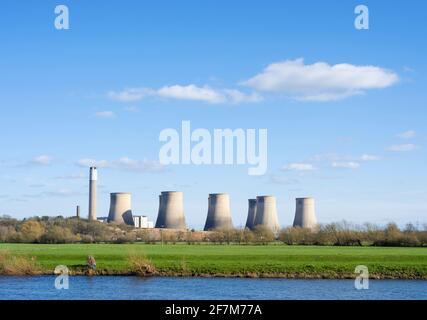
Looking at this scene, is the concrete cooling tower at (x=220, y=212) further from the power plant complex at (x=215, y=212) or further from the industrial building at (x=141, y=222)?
the industrial building at (x=141, y=222)

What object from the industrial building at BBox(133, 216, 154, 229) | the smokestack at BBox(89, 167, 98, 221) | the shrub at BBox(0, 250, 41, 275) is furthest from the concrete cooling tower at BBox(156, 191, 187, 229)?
the shrub at BBox(0, 250, 41, 275)

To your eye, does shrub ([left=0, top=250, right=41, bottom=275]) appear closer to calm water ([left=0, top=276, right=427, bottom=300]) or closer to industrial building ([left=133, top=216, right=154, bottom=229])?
calm water ([left=0, top=276, right=427, bottom=300])

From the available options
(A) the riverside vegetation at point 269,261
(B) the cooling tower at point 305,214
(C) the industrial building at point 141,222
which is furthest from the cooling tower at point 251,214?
(C) the industrial building at point 141,222

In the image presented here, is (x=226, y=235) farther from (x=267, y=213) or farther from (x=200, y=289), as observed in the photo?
(x=200, y=289)

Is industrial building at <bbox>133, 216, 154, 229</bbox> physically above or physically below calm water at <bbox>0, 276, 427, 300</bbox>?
above

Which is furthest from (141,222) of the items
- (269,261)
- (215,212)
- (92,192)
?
(269,261)

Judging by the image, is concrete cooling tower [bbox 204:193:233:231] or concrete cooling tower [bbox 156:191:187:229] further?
concrete cooling tower [bbox 204:193:233:231]
